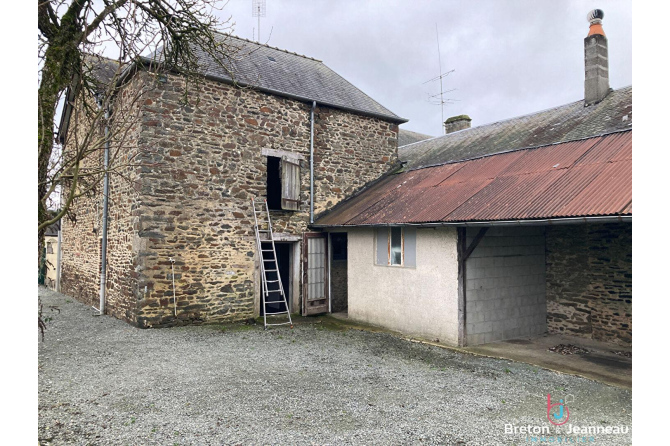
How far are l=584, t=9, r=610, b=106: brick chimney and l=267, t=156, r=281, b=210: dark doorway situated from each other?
7579 millimetres

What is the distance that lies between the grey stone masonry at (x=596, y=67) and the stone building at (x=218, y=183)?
5.32 meters

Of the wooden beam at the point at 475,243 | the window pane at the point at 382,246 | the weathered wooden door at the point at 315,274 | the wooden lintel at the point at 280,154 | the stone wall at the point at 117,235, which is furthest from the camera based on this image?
the weathered wooden door at the point at 315,274

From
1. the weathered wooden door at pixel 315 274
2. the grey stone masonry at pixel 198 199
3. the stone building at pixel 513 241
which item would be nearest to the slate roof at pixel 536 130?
the stone building at pixel 513 241

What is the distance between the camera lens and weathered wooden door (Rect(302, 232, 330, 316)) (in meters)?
10.8

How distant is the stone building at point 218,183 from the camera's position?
877 cm

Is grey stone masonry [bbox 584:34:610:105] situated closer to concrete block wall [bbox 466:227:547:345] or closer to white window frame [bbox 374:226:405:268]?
concrete block wall [bbox 466:227:547:345]

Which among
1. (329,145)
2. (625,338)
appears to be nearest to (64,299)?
(329,145)

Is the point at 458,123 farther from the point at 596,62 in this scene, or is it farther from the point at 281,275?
the point at 281,275

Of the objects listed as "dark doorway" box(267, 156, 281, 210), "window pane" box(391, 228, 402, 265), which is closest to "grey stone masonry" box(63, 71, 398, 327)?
"dark doorway" box(267, 156, 281, 210)

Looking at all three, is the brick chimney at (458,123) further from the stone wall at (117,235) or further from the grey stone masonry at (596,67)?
the stone wall at (117,235)

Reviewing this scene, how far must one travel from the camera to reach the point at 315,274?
10945 mm

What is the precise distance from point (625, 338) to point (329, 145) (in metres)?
7.61

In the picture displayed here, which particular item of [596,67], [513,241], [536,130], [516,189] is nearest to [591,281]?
[513,241]

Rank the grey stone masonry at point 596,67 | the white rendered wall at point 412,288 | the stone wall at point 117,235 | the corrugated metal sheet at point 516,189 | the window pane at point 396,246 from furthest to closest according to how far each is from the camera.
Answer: the grey stone masonry at point 596,67 < the window pane at point 396,246 < the stone wall at point 117,235 < the white rendered wall at point 412,288 < the corrugated metal sheet at point 516,189
